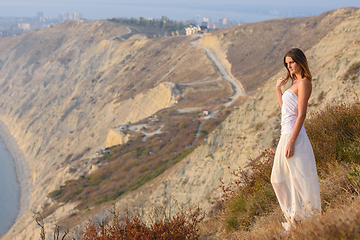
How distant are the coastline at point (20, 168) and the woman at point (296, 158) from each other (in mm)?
49436

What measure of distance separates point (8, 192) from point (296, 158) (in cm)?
6099

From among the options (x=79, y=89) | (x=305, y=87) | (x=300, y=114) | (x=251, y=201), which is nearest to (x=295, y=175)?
(x=300, y=114)

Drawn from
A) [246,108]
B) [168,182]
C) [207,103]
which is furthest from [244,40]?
[168,182]

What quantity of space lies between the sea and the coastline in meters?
0.67

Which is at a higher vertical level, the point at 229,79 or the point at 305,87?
the point at 229,79

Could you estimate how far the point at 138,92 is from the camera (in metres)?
61.7

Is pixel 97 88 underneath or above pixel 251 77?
above

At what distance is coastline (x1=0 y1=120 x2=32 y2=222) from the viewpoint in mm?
47513

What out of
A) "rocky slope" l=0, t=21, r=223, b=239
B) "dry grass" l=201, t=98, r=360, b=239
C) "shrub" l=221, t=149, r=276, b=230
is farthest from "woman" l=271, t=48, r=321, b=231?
"rocky slope" l=0, t=21, r=223, b=239

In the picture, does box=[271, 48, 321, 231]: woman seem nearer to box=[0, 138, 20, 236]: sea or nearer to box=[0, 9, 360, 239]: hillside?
box=[0, 9, 360, 239]: hillside

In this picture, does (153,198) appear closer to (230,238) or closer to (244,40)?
(230,238)

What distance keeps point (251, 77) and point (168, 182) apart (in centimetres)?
4060

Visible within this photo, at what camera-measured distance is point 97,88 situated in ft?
268

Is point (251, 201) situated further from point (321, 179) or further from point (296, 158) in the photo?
point (296, 158)
